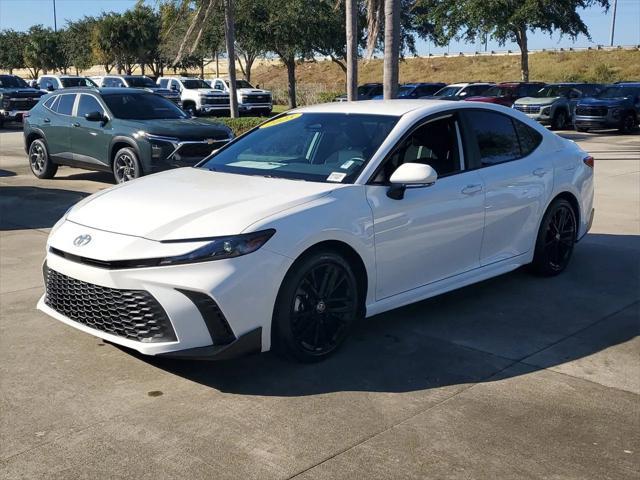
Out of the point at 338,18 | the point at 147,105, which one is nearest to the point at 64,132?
the point at 147,105

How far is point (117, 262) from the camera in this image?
4363mm

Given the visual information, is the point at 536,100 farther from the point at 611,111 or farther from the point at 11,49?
the point at 11,49

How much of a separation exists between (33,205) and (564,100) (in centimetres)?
2124

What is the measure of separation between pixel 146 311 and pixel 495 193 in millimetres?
2947

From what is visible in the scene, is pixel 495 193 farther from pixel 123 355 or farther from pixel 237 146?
pixel 123 355

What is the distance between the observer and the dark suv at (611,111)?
2508 cm

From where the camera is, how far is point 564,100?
27391 millimetres

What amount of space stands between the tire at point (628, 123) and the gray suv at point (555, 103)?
1741 mm

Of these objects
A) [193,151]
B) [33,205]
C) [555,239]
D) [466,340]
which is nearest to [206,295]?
[466,340]

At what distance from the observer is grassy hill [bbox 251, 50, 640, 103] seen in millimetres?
61062

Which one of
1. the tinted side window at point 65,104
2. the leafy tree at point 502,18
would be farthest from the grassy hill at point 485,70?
the tinted side window at point 65,104

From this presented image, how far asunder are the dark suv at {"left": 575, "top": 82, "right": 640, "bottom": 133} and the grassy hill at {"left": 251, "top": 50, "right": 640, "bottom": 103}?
33211mm

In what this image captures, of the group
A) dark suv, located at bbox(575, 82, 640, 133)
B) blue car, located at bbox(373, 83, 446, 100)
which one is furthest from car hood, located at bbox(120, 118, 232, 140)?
blue car, located at bbox(373, 83, 446, 100)

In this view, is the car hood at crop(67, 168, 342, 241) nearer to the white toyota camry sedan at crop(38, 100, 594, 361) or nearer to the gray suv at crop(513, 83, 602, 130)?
the white toyota camry sedan at crop(38, 100, 594, 361)
